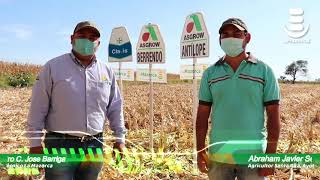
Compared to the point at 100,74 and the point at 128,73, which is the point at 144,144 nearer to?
the point at 128,73

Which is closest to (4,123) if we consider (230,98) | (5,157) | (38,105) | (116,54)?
(116,54)

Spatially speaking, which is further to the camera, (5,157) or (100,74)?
(5,157)

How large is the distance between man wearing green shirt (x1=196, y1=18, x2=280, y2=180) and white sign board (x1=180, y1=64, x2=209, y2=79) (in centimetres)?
314

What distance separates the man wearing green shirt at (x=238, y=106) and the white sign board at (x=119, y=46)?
461cm

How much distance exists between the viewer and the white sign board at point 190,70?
6775mm

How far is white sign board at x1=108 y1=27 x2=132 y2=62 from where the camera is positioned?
812cm

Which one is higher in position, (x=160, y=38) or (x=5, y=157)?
(x=160, y=38)

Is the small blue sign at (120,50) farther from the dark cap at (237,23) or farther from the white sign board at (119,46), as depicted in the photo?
the dark cap at (237,23)

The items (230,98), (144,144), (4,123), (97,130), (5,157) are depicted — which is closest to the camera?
(230,98)

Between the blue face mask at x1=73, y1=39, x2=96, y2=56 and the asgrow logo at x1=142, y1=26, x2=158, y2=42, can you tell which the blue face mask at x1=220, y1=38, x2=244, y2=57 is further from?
the asgrow logo at x1=142, y1=26, x2=158, y2=42

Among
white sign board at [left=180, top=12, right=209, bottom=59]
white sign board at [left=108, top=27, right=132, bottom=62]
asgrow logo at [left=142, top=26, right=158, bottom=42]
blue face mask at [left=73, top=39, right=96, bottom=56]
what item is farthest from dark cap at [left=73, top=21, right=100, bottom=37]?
white sign board at [left=108, top=27, right=132, bottom=62]

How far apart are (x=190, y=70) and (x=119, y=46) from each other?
1807 mm

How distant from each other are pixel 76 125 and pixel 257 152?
4.30 ft

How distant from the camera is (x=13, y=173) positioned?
16.3ft
